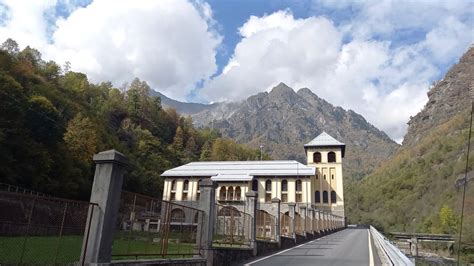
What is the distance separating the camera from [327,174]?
6631 cm

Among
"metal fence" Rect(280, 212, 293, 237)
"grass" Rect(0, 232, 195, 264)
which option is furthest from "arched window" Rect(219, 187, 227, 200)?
"grass" Rect(0, 232, 195, 264)

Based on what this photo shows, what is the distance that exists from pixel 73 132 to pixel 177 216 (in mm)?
42769

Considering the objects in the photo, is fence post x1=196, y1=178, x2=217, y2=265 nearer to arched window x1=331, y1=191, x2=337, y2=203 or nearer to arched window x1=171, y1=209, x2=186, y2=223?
arched window x1=171, y1=209, x2=186, y2=223

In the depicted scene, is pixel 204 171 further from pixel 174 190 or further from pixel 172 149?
pixel 172 149

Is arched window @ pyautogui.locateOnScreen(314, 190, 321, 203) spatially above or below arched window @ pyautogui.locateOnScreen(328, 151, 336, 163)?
below

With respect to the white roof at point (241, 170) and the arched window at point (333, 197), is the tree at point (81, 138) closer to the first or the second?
the white roof at point (241, 170)

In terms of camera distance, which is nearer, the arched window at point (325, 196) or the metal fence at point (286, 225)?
the metal fence at point (286, 225)

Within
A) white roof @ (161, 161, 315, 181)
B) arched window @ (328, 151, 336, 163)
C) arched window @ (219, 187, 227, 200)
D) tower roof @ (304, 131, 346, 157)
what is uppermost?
tower roof @ (304, 131, 346, 157)

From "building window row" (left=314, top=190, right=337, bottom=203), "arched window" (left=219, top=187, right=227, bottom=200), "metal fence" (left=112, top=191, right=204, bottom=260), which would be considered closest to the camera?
"metal fence" (left=112, top=191, right=204, bottom=260)

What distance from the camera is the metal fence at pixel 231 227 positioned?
12.6 m

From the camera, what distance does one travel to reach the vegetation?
5534 centimetres

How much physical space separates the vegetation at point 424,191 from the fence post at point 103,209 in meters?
43.7

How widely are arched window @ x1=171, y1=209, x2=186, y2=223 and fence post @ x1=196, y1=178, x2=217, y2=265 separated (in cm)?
70

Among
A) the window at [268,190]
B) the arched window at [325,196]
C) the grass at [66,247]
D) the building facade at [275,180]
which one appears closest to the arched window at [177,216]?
the grass at [66,247]
